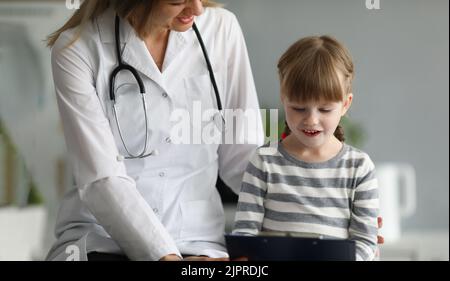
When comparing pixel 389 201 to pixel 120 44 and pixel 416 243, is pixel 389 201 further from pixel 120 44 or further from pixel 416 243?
pixel 120 44

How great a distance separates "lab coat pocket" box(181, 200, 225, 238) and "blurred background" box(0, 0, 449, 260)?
1131 millimetres

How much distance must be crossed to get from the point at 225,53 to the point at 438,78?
6.17ft

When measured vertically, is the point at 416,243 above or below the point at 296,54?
below

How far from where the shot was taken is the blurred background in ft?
8.36

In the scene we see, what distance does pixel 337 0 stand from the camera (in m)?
2.31

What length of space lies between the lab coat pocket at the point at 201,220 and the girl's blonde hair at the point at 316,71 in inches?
9.8

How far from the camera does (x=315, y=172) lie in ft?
3.44

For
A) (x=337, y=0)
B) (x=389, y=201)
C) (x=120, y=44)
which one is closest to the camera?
(x=120, y=44)

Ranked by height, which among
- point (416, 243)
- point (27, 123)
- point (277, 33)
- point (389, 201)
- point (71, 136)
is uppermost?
point (277, 33)

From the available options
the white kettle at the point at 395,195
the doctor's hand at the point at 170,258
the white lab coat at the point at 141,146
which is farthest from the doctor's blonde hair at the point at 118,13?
the white kettle at the point at 395,195

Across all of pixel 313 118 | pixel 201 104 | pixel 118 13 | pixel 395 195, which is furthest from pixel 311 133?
pixel 395 195

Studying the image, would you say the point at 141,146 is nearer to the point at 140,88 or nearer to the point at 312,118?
the point at 140,88

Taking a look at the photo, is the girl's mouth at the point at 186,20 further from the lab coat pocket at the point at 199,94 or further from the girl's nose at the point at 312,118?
the girl's nose at the point at 312,118
